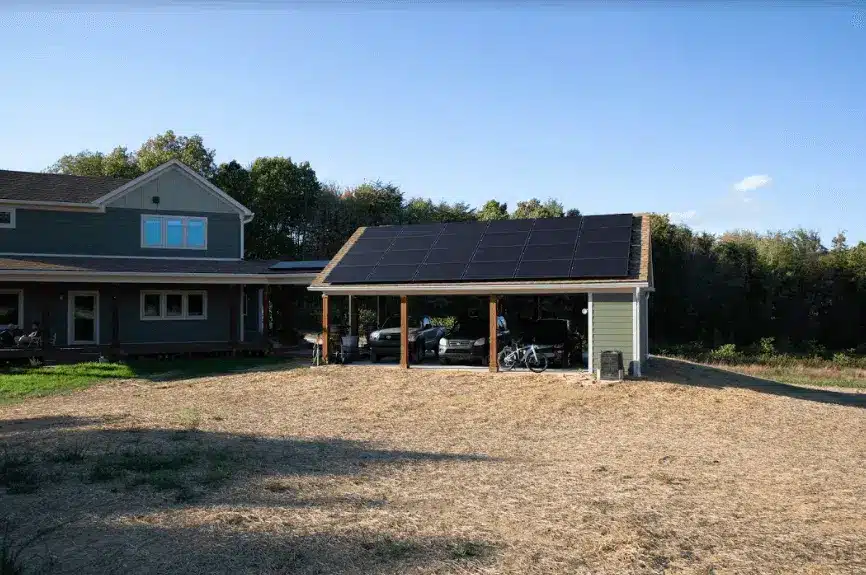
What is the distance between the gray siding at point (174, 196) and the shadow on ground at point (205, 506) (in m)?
15.9

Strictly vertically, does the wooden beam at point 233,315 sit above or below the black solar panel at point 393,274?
below

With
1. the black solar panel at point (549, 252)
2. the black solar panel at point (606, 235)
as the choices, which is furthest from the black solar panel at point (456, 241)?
the black solar panel at point (606, 235)

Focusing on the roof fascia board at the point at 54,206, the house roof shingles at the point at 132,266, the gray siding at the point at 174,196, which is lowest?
the house roof shingles at the point at 132,266

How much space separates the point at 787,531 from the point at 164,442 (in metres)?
8.60

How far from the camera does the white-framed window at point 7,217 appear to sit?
23.6 meters

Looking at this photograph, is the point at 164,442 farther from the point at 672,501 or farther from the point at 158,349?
the point at 158,349

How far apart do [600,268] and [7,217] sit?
1975cm

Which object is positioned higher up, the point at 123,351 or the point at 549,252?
the point at 549,252

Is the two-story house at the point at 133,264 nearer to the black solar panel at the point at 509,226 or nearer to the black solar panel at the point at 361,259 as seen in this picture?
the black solar panel at the point at 361,259

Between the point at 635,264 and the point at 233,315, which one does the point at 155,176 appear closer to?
the point at 233,315

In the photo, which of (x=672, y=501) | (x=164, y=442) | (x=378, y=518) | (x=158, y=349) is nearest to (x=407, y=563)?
(x=378, y=518)

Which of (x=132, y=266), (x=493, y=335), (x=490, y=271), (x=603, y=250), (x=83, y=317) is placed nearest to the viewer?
(x=493, y=335)

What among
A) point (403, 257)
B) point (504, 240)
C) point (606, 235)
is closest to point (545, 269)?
point (606, 235)

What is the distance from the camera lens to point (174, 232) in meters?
26.4
